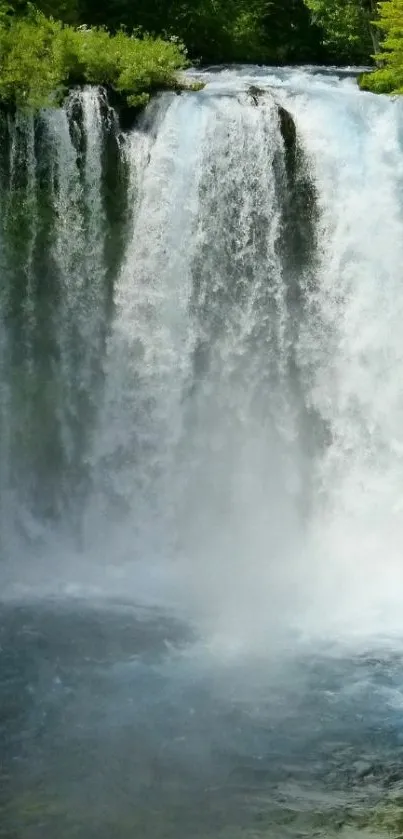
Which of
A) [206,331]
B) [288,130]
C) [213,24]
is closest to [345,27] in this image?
[213,24]

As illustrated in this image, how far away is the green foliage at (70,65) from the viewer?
10.4 meters

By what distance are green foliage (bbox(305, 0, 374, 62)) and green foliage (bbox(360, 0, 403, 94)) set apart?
241cm

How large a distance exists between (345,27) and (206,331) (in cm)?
978

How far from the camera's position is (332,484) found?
35.6 feet

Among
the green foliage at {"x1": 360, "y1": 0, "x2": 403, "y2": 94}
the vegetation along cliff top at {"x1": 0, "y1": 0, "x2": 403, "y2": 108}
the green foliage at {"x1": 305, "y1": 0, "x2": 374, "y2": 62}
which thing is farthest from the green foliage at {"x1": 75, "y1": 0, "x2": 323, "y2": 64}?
the green foliage at {"x1": 360, "y1": 0, "x2": 403, "y2": 94}

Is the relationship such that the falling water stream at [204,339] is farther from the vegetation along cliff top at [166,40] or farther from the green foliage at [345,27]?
the green foliage at [345,27]

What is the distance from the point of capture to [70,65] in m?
10.8

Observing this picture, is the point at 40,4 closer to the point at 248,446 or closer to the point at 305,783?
the point at 248,446

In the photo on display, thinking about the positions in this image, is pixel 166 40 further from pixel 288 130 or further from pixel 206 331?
pixel 206 331

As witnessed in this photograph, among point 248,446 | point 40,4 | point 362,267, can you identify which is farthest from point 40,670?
point 40,4

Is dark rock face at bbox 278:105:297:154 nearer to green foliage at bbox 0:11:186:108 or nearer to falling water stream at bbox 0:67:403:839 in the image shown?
falling water stream at bbox 0:67:403:839

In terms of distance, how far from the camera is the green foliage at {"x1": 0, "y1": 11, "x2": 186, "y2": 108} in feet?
34.1

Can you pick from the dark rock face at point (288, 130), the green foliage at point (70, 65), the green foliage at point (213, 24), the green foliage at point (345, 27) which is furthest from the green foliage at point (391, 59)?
the green foliage at point (70, 65)

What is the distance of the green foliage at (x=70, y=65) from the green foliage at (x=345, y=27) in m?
7.47
